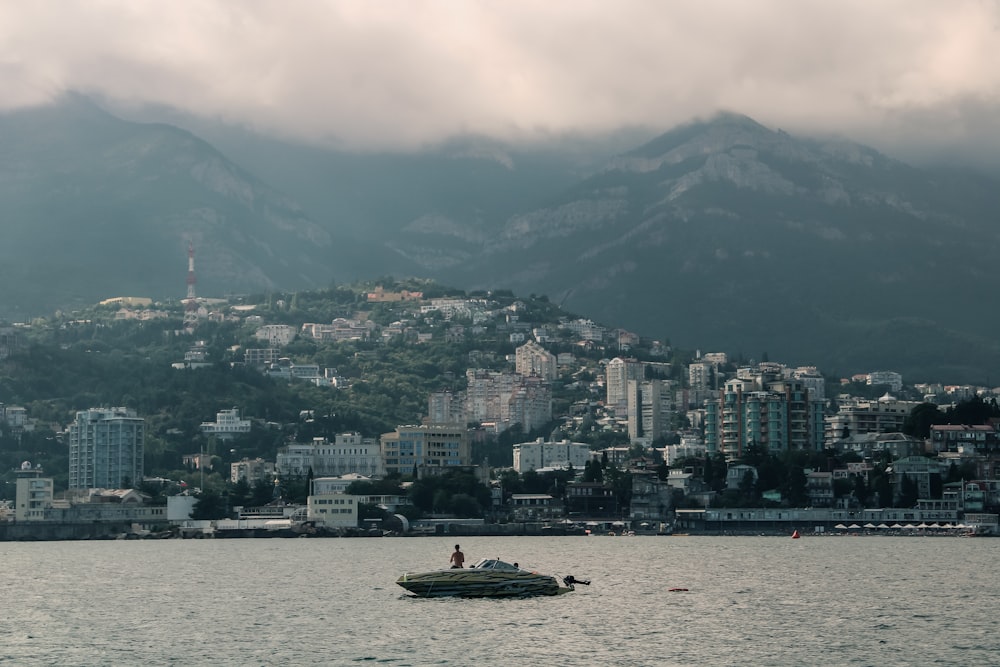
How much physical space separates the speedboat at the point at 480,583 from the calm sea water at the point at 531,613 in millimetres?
866

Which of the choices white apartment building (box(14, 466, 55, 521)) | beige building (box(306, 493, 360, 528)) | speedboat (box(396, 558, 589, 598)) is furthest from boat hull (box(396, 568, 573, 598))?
white apartment building (box(14, 466, 55, 521))

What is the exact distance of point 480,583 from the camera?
283ft

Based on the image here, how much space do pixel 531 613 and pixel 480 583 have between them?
6367 millimetres

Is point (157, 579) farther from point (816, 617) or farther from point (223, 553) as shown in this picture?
point (816, 617)

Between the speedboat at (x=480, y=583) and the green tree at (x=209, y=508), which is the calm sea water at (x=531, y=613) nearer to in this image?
the speedboat at (x=480, y=583)

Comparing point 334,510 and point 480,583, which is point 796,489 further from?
point 480,583

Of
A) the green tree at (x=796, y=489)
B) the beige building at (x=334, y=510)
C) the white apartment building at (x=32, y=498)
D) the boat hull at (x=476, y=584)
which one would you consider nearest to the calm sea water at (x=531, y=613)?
the boat hull at (x=476, y=584)

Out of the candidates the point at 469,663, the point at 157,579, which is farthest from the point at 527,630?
the point at 157,579

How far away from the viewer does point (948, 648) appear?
225 ft

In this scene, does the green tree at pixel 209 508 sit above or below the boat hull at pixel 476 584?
above

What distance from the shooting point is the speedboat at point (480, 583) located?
86250 mm

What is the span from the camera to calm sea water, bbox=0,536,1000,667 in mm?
68062

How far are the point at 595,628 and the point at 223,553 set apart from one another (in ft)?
240

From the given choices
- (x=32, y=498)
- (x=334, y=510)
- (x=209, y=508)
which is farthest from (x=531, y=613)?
(x=32, y=498)
